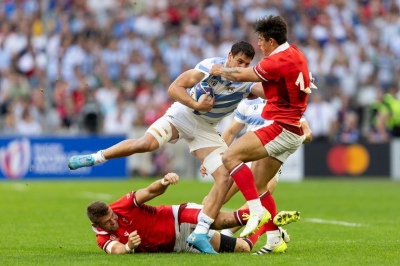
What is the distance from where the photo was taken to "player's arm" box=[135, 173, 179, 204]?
10.6 meters

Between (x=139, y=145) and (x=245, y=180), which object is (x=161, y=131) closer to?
(x=139, y=145)

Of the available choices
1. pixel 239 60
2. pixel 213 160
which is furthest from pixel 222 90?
pixel 213 160

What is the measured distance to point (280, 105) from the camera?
11.0 m

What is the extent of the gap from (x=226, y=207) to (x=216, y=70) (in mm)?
7759

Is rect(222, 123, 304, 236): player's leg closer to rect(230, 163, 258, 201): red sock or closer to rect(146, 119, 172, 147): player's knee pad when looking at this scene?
rect(230, 163, 258, 201): red sock

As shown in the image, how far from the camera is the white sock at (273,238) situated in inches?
440

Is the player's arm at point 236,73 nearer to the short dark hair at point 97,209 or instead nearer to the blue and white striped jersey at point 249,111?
the blue and white striped jersey at point 249,111

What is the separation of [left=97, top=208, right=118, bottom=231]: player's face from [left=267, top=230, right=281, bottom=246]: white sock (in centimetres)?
171

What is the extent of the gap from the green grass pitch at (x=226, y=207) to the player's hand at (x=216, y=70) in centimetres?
199

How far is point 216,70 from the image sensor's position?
1115 cm

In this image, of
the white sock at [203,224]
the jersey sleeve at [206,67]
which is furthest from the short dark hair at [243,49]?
the white sock at [203,224]

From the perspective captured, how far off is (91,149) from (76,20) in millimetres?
4775

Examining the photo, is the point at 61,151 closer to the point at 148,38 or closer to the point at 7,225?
the point at 148,38

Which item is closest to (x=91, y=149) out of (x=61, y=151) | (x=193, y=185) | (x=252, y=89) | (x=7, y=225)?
(x=61, y=151)
